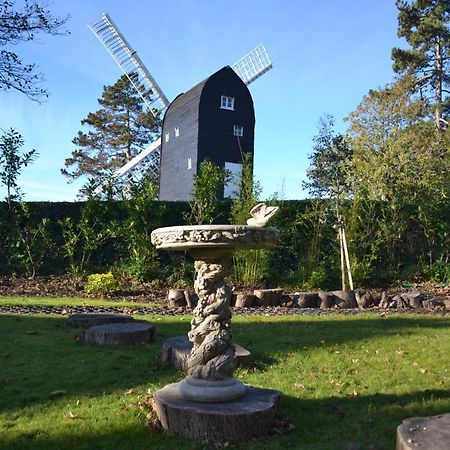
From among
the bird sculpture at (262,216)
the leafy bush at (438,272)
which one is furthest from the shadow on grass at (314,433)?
the leafy bush at (438,272)

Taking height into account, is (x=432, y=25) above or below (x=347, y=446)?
above

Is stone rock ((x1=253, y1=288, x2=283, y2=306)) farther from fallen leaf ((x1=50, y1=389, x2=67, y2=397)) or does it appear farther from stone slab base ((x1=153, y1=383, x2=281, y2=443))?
stone slab base ((x1=153, y1=383, x2=281, y2=443))

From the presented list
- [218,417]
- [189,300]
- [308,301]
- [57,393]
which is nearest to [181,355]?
[57,393]

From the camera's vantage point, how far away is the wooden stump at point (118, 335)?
19.5ft

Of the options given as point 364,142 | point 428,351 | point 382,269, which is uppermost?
point 364,142

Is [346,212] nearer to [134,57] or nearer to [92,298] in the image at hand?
[92,298]

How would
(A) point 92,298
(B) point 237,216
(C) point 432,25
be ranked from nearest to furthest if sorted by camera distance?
1. (A) point 92,298
2. (B) point 237,216
3. (C) point 432,25

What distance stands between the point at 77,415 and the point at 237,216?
9.40 m

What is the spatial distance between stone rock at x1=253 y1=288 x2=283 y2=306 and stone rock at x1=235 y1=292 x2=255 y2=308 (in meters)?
0.11

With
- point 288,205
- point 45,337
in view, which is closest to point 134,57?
point 288,205

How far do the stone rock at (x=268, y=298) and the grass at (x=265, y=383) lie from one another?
2.91 meters

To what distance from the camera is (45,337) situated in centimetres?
628

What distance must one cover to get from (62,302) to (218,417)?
282 inches

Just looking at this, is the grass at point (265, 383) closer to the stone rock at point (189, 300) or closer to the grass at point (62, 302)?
Answer: the grass at point (62, 302)
